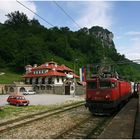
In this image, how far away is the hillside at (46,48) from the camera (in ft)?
442

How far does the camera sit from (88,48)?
16075cm

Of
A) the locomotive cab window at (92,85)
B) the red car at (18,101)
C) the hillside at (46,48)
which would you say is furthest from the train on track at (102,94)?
the hillside at (46,48)

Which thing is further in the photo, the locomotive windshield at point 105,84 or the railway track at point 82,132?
the locomotive windshield at point 105,84

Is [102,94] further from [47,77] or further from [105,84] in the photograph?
[47,77]

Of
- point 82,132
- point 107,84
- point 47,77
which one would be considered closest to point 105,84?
point 107,84

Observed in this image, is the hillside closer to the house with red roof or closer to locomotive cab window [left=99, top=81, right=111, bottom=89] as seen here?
Answer: the house with red roof

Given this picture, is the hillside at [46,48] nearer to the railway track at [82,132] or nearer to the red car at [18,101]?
the red car at [18,101]

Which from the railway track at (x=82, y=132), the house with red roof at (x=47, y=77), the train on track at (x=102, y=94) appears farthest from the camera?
the house with red roof at (x=47, y=77)

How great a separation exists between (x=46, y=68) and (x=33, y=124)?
8155cm

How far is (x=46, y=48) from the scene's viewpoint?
500 ft

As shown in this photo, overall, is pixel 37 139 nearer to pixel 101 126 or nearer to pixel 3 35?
pixel 101 126

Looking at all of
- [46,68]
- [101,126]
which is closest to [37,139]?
[101,126]

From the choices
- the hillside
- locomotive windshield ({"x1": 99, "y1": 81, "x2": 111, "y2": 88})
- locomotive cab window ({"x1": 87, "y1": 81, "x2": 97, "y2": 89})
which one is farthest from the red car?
the hillside

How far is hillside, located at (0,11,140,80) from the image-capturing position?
134750mm
